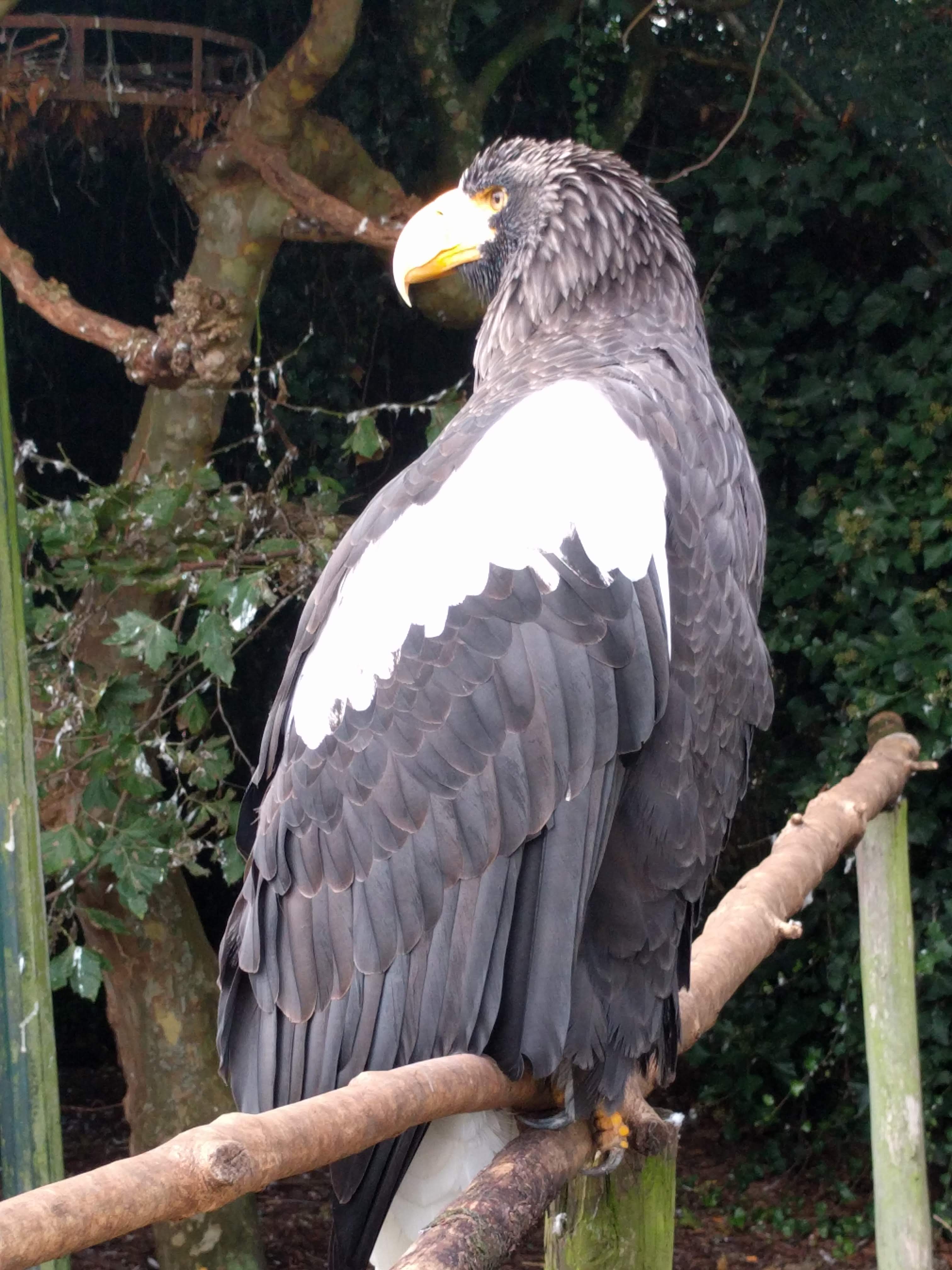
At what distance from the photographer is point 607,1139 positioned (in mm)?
1675

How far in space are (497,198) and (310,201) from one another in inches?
33.5

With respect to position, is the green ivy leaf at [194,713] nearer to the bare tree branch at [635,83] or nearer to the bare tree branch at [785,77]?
the bare tree branch at [635,83]

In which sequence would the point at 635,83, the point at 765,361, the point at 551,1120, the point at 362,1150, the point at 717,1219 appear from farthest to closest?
the point at 717,1219
the point at 765,361
the point at 635,83
the point at 551,1120
the point at 362,1150

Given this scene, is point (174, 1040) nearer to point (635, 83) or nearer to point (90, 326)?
point (90, 326)

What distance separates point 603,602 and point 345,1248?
84cm

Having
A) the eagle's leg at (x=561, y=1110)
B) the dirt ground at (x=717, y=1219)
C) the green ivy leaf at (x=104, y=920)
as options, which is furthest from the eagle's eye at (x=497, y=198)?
the dirt ground at (x=717, y=1219)

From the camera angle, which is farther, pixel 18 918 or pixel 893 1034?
pixel 893 1034

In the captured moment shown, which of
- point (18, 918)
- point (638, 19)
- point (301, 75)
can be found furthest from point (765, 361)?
point (18, 918)

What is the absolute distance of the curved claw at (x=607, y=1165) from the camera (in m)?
1.66

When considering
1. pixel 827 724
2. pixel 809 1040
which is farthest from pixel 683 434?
pixel 809 1040

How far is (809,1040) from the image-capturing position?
A: 12.2ft

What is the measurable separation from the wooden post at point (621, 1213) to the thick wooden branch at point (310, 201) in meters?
1.89

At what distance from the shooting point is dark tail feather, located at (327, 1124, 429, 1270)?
5.16 feet

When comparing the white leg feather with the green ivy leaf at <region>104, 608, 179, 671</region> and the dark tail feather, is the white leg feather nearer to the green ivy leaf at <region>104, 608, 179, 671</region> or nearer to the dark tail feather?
the dark tail feather
